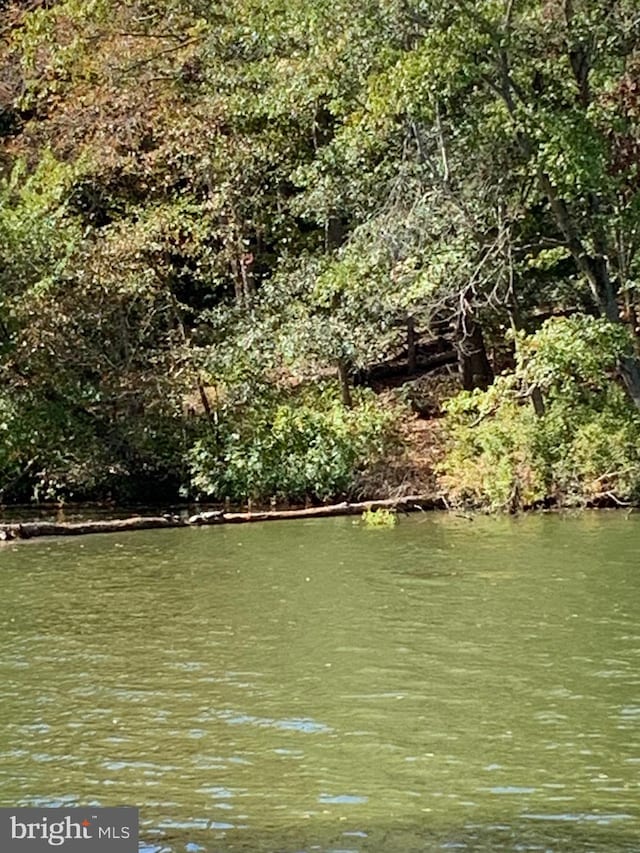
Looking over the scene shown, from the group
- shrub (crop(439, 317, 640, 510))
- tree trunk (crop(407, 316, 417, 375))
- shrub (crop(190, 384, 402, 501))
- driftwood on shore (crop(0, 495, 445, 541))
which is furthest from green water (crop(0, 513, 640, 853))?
tree trunk (crop(407, 316, 417, 375))

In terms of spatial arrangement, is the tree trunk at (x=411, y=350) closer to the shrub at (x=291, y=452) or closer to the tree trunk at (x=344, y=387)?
the tree trunk at (x=344, y=387)

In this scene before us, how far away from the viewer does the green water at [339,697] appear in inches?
229

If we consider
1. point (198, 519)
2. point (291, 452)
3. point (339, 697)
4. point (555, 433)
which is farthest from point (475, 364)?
point (339, 697)

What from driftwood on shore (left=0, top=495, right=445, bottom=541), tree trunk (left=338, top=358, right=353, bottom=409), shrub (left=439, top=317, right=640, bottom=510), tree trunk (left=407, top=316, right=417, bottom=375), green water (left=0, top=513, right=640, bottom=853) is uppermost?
tree trunk (left=407, top=316, right=417, bottom=375)

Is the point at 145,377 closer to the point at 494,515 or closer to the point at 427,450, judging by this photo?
the point at 427,450

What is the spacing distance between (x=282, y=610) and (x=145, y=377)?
11272 mm

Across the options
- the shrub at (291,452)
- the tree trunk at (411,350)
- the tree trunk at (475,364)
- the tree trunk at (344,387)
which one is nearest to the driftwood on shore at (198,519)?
the shrub at (291,452)

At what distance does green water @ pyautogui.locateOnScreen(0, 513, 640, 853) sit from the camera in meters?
5.82

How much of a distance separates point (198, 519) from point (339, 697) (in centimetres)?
1007

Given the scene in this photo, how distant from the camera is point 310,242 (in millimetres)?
23109

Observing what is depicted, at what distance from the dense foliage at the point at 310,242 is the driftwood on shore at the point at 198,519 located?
3.04ft

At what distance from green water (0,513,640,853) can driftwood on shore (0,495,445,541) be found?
316cm

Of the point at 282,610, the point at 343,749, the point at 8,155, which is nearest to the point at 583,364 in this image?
the point at 282,610

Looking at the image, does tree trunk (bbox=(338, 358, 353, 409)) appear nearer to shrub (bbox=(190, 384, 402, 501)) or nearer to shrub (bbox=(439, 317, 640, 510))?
shrub (bbox=(190, 384, 402, 501))
